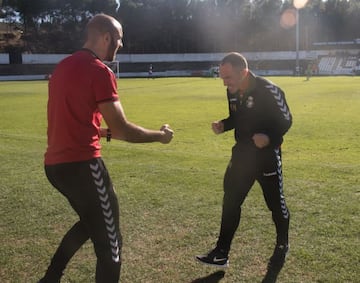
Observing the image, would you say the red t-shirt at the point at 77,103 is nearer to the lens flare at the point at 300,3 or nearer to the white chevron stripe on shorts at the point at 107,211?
the white chevron stripe on shorts at the point at 107,211

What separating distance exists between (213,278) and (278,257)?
67 centimetres

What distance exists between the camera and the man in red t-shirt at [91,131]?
10.4 ft

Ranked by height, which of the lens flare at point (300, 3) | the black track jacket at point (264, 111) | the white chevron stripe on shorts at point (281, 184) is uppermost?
the lens flare at point (300, 3)

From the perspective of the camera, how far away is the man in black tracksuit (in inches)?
171

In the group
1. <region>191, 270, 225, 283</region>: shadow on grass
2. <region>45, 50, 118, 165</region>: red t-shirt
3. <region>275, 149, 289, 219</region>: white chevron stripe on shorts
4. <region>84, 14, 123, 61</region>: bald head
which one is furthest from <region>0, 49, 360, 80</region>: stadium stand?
<region>45, 50, 118, 165</region>: red t-shirt

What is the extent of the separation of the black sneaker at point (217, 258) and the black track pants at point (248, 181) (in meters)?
0.06

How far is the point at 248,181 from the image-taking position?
450cm

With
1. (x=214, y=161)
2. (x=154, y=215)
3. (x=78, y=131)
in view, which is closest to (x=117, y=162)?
(x=214, y=161)

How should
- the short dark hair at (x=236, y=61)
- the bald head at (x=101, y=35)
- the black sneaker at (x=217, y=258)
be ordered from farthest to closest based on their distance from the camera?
1. the black sneaker at (x=217, y=258)
2. the short dark hair at (x=236, y=61)
3. the bald head at (x=101, y=35)

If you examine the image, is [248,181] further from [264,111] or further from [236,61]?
[236,61]

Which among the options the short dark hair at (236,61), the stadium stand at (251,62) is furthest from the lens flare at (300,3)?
the short dark hair at (236,61)

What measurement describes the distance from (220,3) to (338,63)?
81.7ft

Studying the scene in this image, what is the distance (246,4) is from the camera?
9062cm

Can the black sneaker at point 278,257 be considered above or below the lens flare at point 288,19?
below
